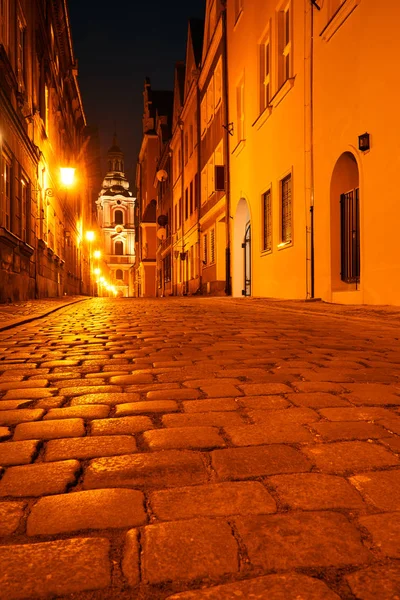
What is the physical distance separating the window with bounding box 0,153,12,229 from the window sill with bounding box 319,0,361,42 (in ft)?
24.3

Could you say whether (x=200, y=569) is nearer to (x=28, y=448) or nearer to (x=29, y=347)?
(x=28, y=448)

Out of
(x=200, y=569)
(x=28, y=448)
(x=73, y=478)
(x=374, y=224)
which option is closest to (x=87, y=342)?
(x=28, y=448)

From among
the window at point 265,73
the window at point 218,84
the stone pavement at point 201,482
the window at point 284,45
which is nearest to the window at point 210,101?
the window at point 218,84

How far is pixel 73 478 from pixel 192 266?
92.6 feet

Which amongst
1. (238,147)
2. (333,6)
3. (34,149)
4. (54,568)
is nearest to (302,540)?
(54,568)

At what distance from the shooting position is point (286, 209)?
1538 cm

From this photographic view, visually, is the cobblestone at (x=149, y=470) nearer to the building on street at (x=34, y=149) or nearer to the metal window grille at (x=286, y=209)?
the building on street at (x=34, y=149)

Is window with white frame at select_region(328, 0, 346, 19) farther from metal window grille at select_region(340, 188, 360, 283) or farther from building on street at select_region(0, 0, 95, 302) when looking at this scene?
building on street at select_region(0, 0, 95, 302)

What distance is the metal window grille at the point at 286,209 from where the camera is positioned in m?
15.0

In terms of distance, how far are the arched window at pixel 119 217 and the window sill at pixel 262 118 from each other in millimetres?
85742

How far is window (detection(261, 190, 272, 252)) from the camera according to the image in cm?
1670

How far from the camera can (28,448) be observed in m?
2.46

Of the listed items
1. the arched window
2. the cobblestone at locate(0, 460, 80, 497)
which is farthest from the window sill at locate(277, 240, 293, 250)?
the arched window

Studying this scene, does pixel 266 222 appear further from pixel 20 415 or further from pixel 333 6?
pixel 20 415
